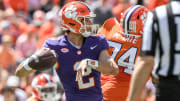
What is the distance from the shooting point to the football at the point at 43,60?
14.1ft

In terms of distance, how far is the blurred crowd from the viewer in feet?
30.0

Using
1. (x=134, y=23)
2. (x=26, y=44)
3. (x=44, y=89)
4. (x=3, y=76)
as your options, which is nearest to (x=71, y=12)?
(x=134, y=23)

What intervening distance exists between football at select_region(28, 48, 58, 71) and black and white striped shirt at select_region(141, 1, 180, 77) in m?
1.09

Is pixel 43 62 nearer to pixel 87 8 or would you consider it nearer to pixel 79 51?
pixel 79 51

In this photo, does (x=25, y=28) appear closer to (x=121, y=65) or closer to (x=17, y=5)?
(x=17, y=5)

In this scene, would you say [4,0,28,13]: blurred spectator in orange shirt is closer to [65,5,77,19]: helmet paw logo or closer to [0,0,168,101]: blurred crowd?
[0,0,168,101]: blurred crowd

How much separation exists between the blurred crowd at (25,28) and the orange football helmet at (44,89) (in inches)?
59.9

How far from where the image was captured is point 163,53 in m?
3.56

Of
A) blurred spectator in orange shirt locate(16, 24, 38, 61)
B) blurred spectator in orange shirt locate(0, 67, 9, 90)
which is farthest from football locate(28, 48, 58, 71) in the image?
blurred spectator in orange shirt locate(16, 24, 38, 61)

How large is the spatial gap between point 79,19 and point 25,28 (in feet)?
23.8

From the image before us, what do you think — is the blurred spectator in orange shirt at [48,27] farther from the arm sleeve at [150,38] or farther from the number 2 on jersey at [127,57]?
the arm sleeve at [150,38]

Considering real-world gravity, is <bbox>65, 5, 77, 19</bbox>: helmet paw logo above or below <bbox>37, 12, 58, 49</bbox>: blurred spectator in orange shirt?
below

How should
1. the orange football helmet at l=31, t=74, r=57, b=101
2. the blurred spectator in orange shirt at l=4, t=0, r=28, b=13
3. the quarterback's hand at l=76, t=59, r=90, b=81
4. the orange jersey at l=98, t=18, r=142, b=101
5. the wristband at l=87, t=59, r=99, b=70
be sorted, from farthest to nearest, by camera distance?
the blurred spectator in orange shirt at l=4, t=0, r=28, b=13 → the orange football helmet at l=31, t=74, r=57, b=101 → the orange jersey at l=98, t=18, r=142, b=101 → the wristband at l=87, t=59, r=99, b=70 → the quarterback's hand at l=76, t=59, r=90, b=81

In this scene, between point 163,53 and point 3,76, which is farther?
point 3,76
